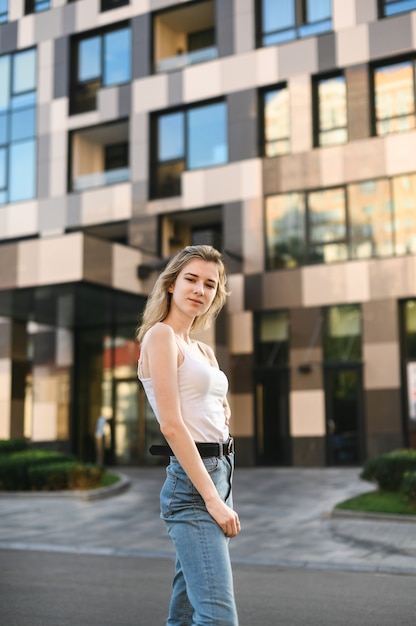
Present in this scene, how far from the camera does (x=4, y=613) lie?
20.8 ft

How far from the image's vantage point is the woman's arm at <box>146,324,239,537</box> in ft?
9.87

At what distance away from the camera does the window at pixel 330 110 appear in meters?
23.6

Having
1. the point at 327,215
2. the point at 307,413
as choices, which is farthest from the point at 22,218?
the point at 307,413

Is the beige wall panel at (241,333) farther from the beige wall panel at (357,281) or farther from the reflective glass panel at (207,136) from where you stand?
the reflective glass panel at (207,136)

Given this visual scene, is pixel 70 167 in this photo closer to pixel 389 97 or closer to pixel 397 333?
pixel 389 97

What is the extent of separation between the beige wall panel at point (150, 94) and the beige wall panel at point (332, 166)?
19.6ft

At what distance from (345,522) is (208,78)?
57.2ft

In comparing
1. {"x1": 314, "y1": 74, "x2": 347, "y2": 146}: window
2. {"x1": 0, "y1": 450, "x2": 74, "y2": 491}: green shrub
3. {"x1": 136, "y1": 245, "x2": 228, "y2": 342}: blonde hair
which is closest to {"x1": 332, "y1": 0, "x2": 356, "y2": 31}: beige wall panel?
{"x1": 314, "y1": 74, "x2": 347, "y2": 146}: window

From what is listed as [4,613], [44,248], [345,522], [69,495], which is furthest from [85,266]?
[4,613]

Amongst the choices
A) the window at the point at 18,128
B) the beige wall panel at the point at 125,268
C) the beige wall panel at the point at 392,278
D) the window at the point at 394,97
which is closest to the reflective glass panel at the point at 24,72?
the window at the point at 18,128

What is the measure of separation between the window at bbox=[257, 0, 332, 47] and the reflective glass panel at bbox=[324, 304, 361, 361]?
8766mm

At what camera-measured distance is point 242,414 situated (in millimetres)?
23453

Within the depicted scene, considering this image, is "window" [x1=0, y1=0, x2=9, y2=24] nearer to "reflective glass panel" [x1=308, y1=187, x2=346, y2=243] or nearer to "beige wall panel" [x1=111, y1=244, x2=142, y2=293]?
"beige wall panel" [x1=111, y1=244, x2=142, y2=293]

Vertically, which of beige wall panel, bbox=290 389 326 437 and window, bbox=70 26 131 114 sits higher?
window, bbox=70 26 131 114
